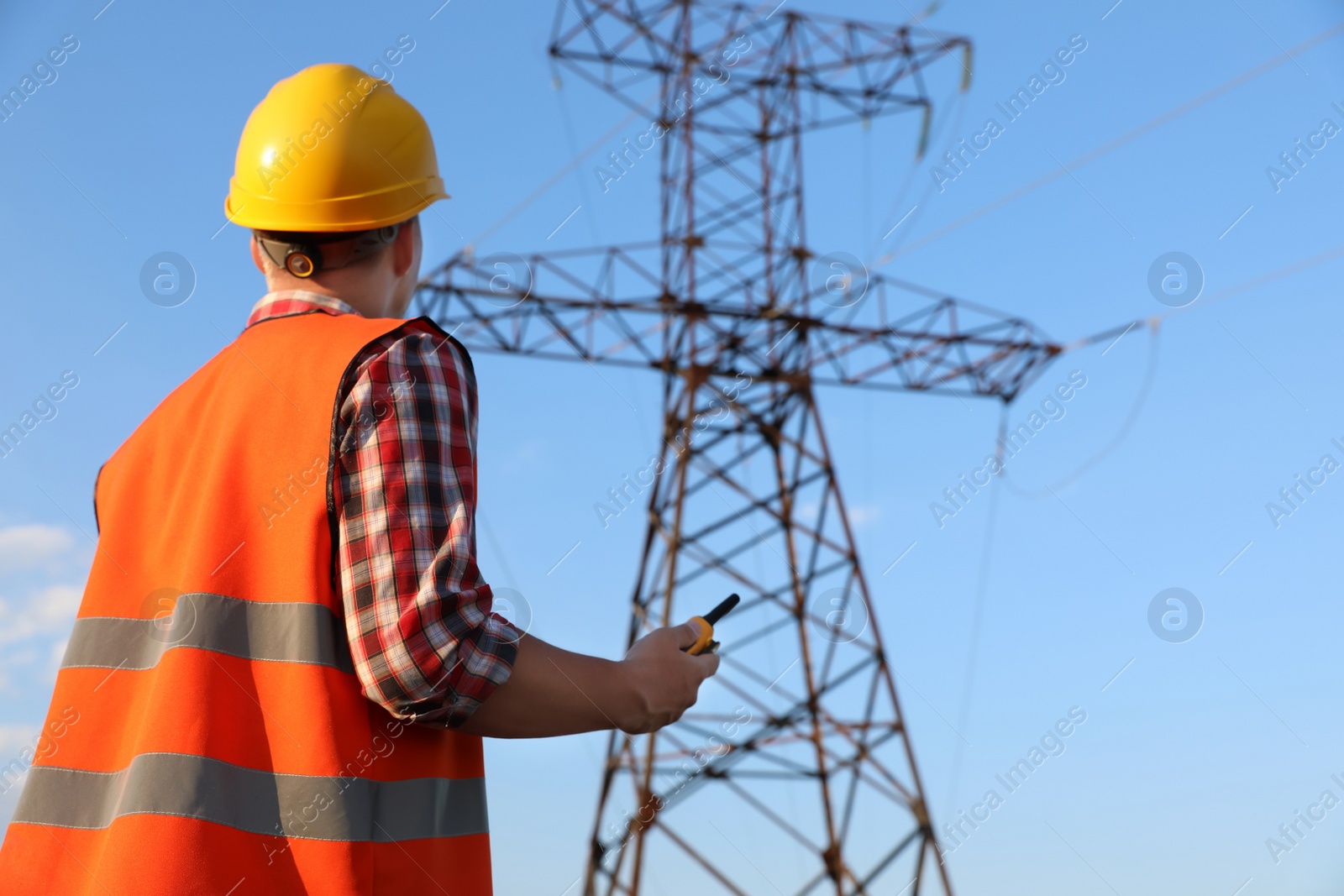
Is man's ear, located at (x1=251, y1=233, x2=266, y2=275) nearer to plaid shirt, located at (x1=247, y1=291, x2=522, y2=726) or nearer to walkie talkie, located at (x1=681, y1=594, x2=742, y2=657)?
plaid shirt, located at (x1=247, y1=291, x2=522, y2=726)

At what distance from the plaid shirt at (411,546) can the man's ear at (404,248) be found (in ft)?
1.08

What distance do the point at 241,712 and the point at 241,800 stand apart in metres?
0.10

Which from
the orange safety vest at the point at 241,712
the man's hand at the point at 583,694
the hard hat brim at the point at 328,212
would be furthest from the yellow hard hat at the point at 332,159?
the man's hand at the point at 583,694

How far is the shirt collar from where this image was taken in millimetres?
1549

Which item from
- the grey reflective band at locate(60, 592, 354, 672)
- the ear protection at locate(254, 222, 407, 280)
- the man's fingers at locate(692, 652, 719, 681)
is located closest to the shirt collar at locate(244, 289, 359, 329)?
the ear protection at locate(254, 222, 407, 280)

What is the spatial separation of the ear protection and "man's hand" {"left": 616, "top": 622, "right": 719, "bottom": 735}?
0.67 metres

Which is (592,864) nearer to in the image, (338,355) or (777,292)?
(777,292)

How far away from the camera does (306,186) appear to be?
5.20 feet

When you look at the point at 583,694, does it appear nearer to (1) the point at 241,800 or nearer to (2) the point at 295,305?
(1) the point at 241,800

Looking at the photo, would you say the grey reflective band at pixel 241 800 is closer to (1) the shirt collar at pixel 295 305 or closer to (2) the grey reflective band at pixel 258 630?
(2) the grey reflective band at pixel 258 630

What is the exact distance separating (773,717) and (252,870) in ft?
26.7

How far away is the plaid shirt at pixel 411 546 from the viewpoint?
1.26m

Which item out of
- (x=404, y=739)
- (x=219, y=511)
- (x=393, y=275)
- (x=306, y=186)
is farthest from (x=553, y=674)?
(x=306, y=186)

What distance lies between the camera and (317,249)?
161cm
